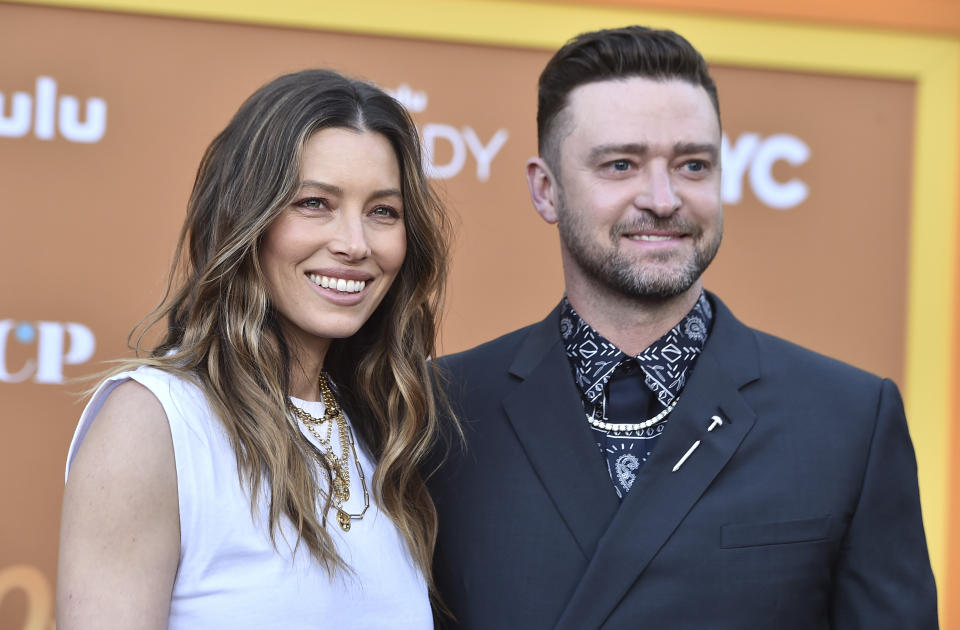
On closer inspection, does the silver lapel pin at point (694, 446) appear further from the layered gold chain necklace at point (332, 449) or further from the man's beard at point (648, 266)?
the layered gold chain necklace at point (332, 449)

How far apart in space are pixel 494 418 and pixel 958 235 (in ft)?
5.96

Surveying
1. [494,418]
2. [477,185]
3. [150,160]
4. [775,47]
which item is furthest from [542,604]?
[775,47]

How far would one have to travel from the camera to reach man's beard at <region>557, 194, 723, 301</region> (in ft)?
6.68

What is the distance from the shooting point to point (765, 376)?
2.02 meters

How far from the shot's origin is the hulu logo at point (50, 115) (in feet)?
9.20

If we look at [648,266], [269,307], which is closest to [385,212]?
[269,307]

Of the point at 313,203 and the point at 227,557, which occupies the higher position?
the point at 313,203

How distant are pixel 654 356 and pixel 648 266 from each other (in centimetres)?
17

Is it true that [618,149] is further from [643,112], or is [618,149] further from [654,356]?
[654,356]

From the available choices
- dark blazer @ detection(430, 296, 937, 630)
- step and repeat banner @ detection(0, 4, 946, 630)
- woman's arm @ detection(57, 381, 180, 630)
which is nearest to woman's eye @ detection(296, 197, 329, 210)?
woman's arm @ detection(57, 381, 180, 630)

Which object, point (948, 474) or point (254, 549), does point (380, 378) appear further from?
point (948, 474)

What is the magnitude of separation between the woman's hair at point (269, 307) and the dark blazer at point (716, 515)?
0.15m

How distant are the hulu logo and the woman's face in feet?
4.17

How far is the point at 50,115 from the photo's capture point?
282 centimetres
